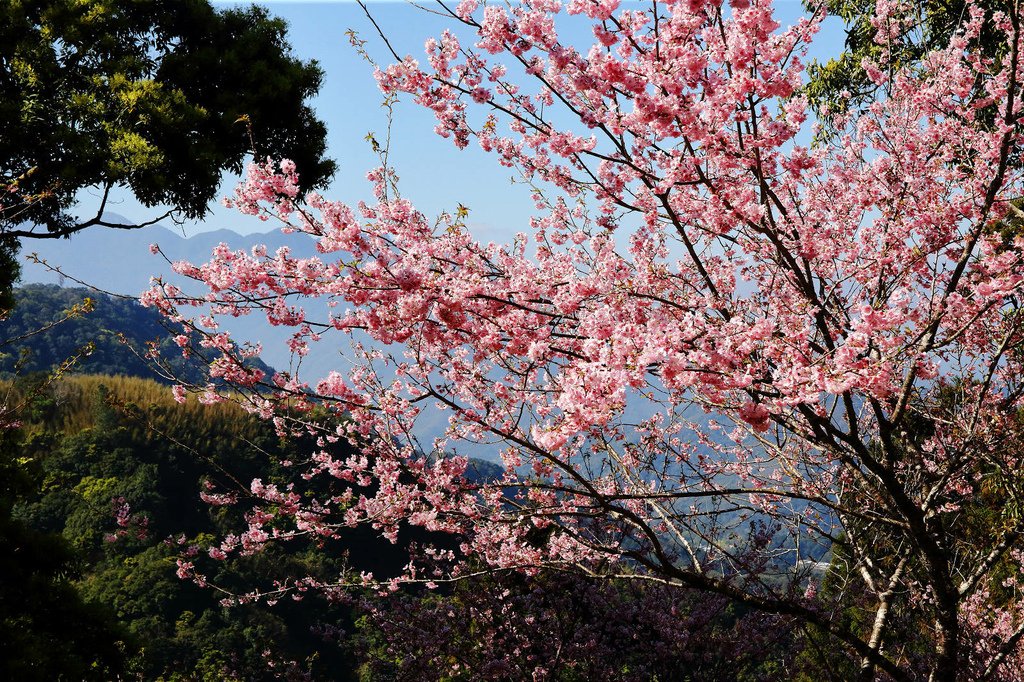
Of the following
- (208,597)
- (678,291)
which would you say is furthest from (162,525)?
(678,291)

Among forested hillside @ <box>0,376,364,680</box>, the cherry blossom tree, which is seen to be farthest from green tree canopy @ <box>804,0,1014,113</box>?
forested hillside @ <box>0,376,364,680</box>

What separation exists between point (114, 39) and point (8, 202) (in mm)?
2367

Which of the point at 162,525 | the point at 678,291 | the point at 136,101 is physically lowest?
the point at 162,525

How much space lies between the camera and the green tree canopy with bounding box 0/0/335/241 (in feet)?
25.0

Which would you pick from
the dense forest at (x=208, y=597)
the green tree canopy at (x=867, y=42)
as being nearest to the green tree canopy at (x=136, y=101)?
the dense forest at (x=208, y=597)

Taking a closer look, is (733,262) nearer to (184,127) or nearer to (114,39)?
(184,127)

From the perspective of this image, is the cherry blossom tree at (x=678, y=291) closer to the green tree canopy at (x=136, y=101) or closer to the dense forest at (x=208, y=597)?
the dense forest at (x=208, y=597)

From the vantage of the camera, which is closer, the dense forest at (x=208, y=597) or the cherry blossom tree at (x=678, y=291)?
the cherry blossom tree at (x=678, y=291)

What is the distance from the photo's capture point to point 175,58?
9.12 metres

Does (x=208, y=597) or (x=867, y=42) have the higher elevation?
(x=867, y=42)

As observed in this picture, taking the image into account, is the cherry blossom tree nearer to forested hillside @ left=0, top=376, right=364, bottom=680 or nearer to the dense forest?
the dense forest

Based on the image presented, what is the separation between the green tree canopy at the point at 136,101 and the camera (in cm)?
761

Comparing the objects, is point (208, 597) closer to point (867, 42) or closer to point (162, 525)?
point (162, 525)

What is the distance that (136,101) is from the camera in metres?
7.99
